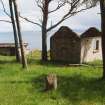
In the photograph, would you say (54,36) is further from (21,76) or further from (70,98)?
(70,98)

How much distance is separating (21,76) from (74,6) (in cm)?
1401

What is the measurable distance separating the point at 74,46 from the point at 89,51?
74.8 inches

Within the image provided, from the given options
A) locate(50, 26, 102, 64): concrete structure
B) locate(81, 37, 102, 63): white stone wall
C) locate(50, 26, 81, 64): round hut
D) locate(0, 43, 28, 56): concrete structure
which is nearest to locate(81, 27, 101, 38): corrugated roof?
locate(50, 26, 102, 64): concrete structure

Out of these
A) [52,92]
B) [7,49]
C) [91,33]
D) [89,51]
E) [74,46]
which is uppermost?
[91,33]

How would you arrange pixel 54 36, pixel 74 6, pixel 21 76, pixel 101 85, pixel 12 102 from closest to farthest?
pixel 12 102
pixel 101 85
pixel 21 76
pixel 74 6
pixel 54 36

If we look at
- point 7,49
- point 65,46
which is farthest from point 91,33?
point 7,49

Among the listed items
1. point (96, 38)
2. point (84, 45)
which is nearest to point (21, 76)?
point (84, 45)

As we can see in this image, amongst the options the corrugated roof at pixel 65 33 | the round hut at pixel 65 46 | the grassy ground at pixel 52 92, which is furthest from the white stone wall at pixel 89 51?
the grassy ground at pixel 52 92

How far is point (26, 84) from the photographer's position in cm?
2108

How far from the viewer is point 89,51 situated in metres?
37.6

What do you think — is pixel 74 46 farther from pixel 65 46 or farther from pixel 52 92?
pixel 52 92

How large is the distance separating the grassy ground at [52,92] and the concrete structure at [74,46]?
420 inches

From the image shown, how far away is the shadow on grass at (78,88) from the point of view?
1834cm

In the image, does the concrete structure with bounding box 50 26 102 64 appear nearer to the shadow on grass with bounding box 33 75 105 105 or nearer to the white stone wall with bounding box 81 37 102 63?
the white stone wall with bounding box 81 37 102 63
